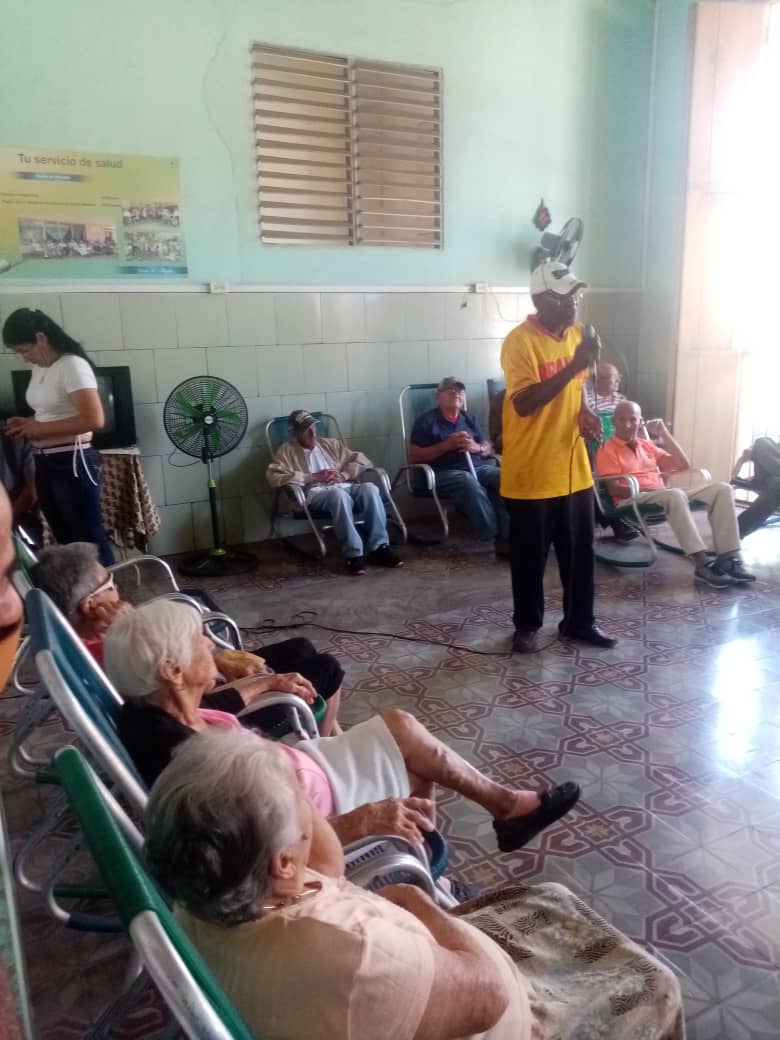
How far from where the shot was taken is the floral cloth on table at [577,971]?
1091 mm

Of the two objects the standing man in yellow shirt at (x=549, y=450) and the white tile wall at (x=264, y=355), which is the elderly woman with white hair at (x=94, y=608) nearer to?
the standing man in yellow shirt at (x=549, y=450)

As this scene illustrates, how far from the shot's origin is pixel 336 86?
455 centimetres

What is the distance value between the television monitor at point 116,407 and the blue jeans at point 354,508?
39.0 inches

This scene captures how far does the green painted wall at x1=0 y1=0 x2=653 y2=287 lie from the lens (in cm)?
394

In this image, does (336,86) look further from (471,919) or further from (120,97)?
(471,919)

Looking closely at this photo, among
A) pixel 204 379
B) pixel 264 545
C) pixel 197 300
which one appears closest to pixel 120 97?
pixel 197 300

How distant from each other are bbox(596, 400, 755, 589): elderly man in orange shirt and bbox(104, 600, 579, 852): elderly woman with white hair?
2.53 meters

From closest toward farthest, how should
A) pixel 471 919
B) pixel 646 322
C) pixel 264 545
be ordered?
pixel 471 919 → pixel 264 545 → pixel 646 322

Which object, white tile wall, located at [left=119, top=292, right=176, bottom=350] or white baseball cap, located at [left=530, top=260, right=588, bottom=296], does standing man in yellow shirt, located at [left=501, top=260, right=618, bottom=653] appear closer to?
white baseball cap, located at [left=530, top=260, right=588, bottom=296]

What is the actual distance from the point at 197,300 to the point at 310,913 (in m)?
3.96

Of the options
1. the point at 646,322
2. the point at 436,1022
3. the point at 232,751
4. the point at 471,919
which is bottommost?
the point at 471,919

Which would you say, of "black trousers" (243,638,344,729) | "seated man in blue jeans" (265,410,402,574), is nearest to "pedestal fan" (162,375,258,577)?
"seated man in blue jeans" (265,410,402,574)

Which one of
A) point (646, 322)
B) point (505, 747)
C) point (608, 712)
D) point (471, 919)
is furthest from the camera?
point (646, 322)

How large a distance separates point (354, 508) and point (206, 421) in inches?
34.9
